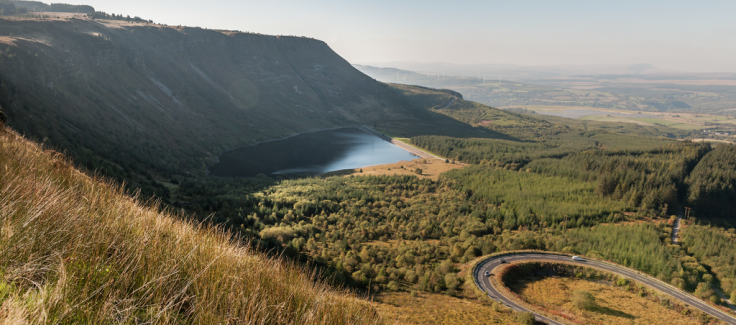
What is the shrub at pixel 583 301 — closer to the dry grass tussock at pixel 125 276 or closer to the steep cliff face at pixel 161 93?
the dry grass tussock at pixel 125 276

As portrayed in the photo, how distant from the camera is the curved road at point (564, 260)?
89.6 feet

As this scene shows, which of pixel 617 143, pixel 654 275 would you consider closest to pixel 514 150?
pixel 617 143

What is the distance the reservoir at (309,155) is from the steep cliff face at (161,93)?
5.26 meters

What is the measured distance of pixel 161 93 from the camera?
93375mm

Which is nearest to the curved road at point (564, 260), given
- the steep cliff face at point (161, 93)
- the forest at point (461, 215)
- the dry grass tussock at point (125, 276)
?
the forest at point (461, 215)

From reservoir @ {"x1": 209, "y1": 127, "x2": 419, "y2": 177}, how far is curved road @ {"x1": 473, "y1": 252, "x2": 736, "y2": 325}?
54.3 m

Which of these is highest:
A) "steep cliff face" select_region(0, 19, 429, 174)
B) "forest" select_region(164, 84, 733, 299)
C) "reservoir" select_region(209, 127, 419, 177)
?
"steep cliff face" select_region(0, 19, 429, 174)

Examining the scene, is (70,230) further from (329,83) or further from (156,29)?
(329,83)

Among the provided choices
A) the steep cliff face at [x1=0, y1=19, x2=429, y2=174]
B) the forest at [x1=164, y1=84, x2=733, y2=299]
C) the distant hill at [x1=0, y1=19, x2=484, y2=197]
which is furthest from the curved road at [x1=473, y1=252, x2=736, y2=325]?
the steep cliff face at [x1=0, y1=19, x2=429, y2=174]

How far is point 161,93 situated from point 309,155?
41.5 meters

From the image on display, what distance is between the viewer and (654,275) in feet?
112

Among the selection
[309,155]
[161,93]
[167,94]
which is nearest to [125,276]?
[309,155]

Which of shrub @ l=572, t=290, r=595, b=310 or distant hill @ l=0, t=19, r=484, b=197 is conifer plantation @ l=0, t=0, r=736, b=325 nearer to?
shrub @ l=572, t=290, r=595, b=310

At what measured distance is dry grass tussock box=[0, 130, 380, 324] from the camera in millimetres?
3006
